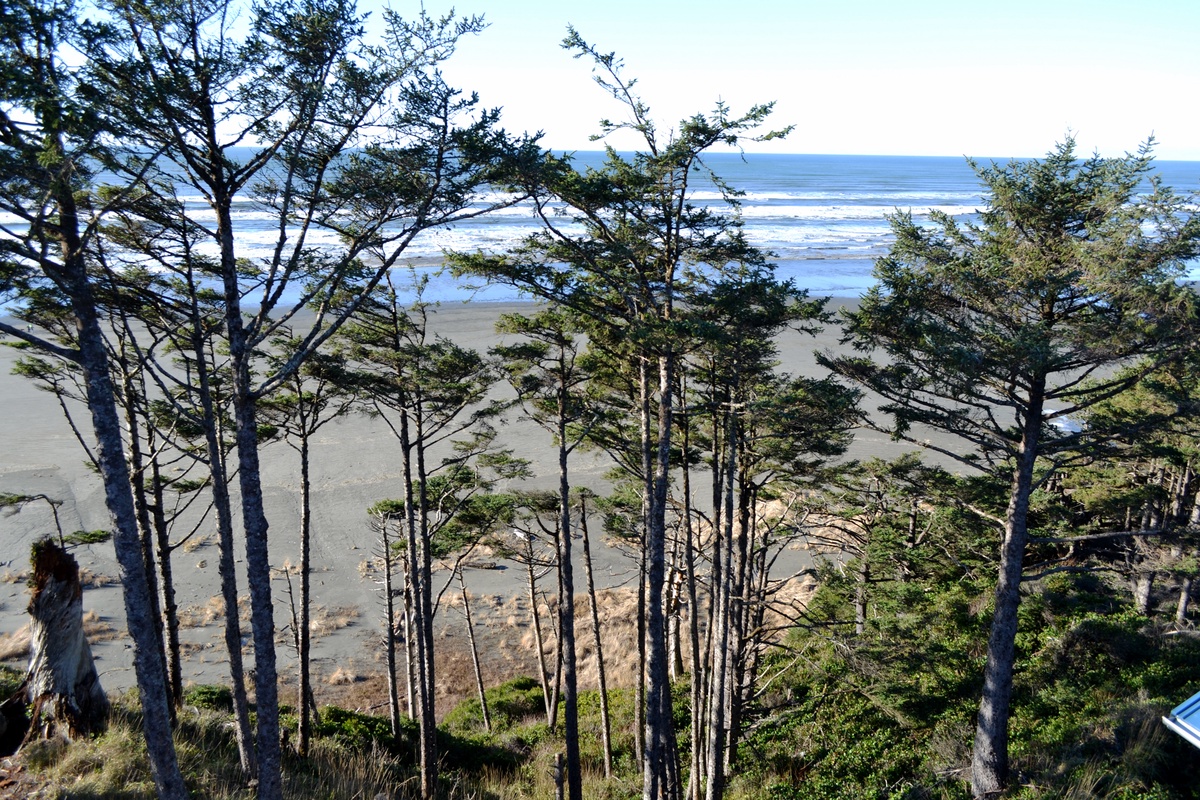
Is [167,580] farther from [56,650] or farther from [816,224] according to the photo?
[816,224]

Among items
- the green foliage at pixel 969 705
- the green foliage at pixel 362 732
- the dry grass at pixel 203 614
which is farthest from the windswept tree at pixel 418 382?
the dry grass at pixel 203 614

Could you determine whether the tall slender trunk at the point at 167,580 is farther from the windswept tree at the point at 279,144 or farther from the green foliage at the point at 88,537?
the windswept tree at the point at 279,144

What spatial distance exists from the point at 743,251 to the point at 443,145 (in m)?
3.76

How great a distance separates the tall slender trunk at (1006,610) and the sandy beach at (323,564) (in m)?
9.86

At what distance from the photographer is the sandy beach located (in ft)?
62.1

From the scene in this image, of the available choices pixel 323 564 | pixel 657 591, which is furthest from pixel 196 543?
pixel 657 591

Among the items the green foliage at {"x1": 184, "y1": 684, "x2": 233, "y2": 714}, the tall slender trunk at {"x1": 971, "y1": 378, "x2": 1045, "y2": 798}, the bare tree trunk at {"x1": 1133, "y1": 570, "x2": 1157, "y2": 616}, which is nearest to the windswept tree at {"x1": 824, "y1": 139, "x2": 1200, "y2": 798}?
the tall slender trunk at {"x1": 971, "y1": 378, "x2": 1045, "y2": 798}

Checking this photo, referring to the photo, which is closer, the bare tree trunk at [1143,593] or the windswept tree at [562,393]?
the windswept tree at [562,393]

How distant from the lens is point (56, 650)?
8.30 metres

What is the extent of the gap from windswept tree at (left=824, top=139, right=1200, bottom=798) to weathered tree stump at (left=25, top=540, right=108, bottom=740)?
935 centimetres

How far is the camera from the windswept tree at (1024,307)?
764 centimetres

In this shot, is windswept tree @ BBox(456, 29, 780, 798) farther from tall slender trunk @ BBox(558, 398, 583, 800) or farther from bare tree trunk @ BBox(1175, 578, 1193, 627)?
bare tree trunk @ BBox(1175, 578, 1193, 627)

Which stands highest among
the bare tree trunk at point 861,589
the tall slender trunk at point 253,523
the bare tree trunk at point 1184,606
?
the tall slender trunk at point 253,523

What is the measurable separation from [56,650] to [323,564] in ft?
48.5
